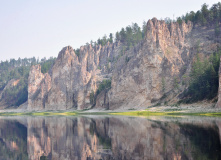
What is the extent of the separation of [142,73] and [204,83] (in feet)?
102

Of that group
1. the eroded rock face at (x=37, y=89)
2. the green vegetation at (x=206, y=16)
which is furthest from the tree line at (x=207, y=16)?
the eroded rock face at (x=37, y=89)

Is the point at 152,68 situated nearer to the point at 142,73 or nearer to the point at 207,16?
the point at 142,73

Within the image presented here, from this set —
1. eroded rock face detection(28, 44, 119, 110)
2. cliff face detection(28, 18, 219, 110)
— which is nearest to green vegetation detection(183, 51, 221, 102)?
cliff face detection(28, 18, 219, 110)

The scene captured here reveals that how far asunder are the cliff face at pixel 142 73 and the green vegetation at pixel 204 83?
7.34m

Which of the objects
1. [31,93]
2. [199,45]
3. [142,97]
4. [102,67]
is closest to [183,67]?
[199,45]

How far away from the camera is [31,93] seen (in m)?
153

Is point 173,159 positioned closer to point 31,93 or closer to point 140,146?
point 140,146

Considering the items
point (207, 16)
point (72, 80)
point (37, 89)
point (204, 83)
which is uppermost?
point (207, 16)

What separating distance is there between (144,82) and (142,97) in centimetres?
633

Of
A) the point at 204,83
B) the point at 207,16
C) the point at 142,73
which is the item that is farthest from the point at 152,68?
the point at 207,16

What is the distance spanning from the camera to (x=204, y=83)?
242ft

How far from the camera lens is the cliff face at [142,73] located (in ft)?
314

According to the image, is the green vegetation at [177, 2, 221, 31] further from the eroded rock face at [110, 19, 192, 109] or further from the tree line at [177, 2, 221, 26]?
the eroded rock face at [110, 19, 192, 109]

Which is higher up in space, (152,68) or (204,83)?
(152,68)
